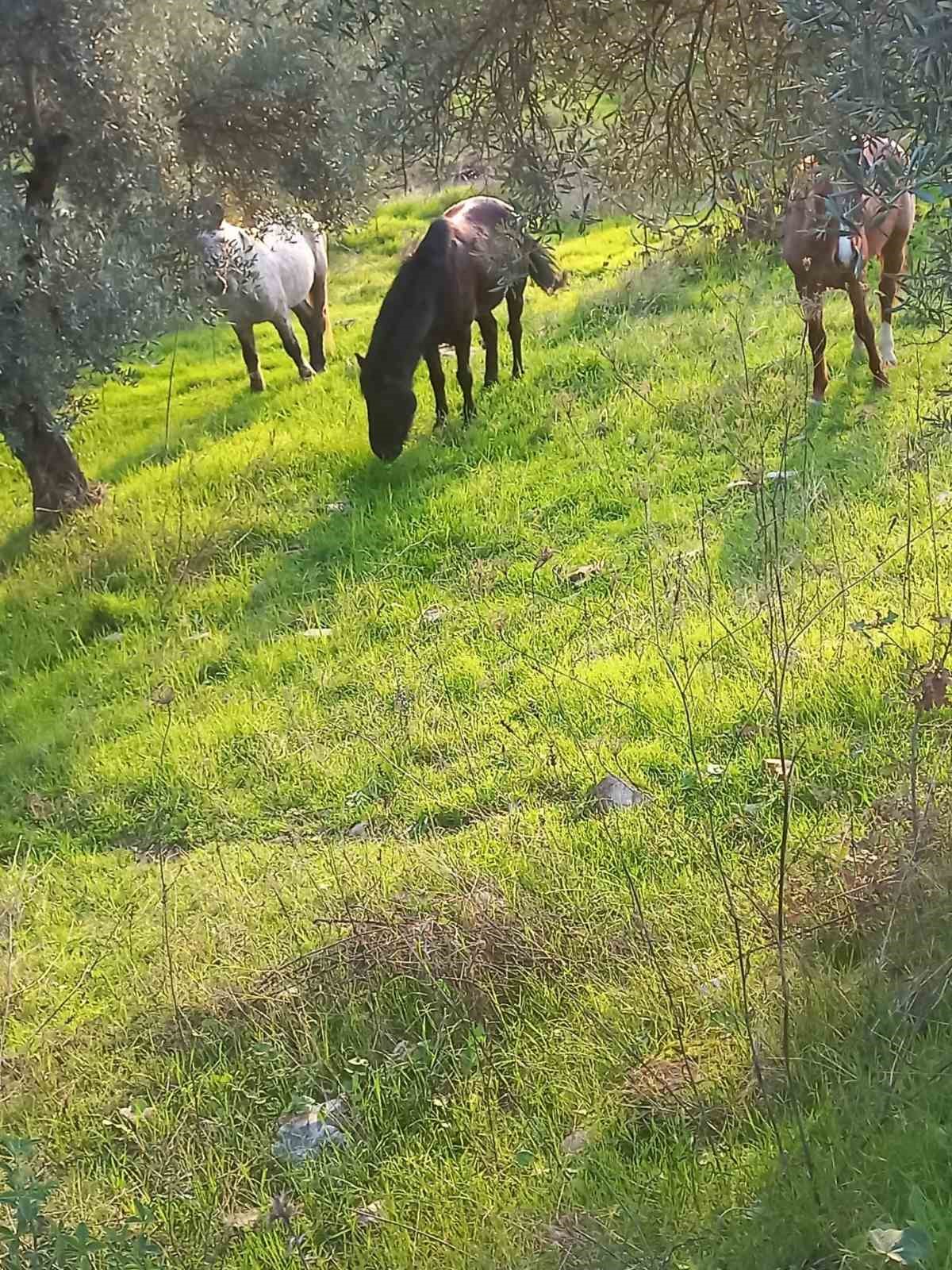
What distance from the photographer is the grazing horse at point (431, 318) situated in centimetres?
891

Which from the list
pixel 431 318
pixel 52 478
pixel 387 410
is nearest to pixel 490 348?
pixel 431 318

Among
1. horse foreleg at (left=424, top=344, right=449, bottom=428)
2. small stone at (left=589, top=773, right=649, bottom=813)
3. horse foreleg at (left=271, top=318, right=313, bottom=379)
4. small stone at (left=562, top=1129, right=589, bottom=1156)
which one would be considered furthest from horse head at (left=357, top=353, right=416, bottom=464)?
small stone at (left=562, top=1129, right=589, bottom=1156)

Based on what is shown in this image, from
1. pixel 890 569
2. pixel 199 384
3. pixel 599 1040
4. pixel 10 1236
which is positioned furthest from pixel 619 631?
pixel 199 384

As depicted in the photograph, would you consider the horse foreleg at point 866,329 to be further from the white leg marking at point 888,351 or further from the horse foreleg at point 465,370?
the horse foreleg at point 465,370

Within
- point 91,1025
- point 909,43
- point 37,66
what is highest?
point 37,66

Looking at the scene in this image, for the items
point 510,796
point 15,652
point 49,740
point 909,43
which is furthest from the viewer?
point 15,652

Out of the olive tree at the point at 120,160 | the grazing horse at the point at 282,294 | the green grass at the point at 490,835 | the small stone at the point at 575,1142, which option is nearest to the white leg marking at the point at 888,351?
the green grass at the point at 490,835

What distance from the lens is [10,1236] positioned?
94.3 inches

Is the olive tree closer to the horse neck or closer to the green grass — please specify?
the horse neck

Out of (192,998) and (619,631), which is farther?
(619,631)

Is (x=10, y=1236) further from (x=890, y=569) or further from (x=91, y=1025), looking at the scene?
(x=890, y=569)

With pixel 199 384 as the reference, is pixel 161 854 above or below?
below

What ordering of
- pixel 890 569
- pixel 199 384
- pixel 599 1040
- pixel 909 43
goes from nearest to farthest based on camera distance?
pixel 909 43
pixel 599 1040
pixel 890 569
pixel 199 384

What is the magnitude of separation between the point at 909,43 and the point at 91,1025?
11.7ft
